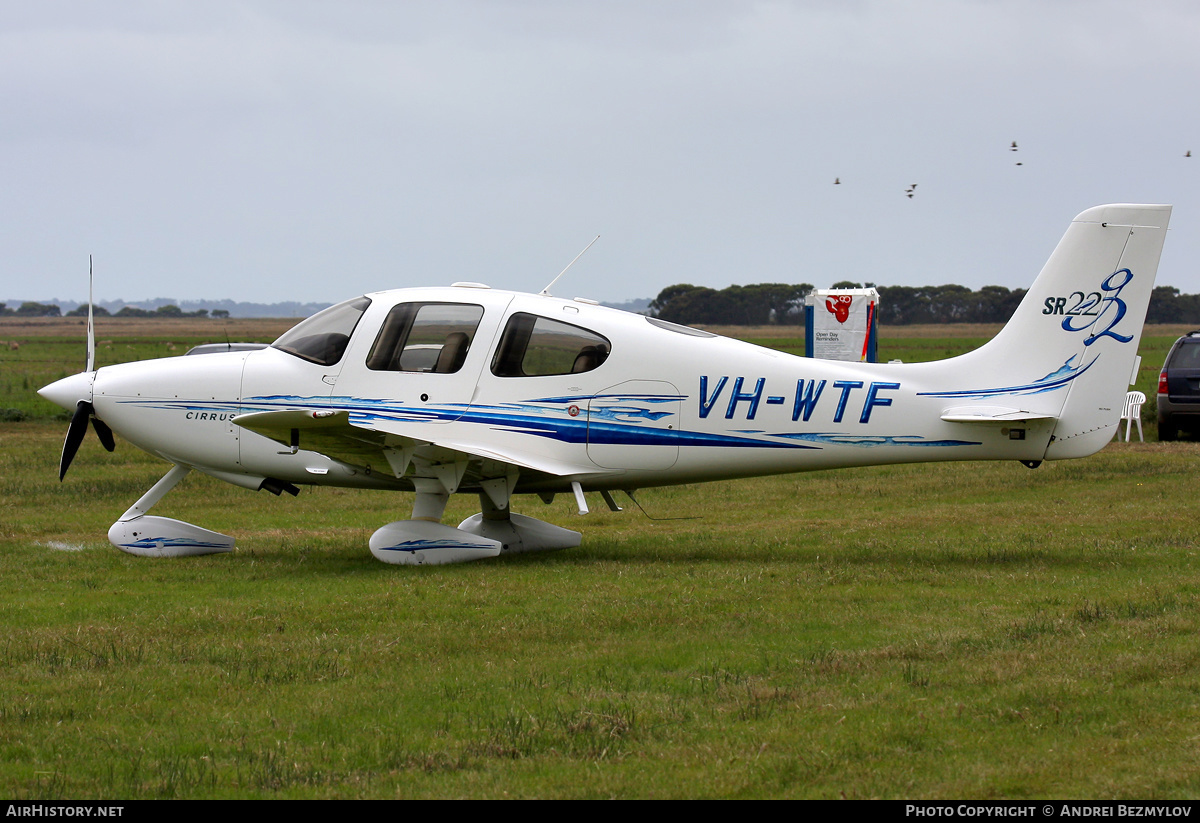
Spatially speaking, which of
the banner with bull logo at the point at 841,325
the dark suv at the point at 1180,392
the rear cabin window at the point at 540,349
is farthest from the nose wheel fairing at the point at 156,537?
the dark suv at the point at 1180,392

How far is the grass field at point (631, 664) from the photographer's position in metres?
5.14

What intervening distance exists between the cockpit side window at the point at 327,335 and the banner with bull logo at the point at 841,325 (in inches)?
561

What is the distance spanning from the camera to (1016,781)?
4.89 m

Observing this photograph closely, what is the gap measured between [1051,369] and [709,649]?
4.85 metres

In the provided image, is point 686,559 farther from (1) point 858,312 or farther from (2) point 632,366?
(1) point 858,312

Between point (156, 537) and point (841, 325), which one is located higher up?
point (841, 325)

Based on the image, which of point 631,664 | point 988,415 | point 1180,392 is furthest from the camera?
point 1180,392

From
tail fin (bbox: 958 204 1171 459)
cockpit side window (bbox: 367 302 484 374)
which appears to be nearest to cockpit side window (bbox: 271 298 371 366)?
cockpit side window (bbox: 367 302 484 374)

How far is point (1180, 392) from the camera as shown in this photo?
67.9 ft

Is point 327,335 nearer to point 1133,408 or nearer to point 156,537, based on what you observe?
point 156,537

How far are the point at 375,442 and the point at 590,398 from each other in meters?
1.96

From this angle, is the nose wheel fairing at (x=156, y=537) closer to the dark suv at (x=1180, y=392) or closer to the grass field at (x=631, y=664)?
the grass field at (x=631, y=664)

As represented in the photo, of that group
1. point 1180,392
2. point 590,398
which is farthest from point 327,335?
point 1180,392
